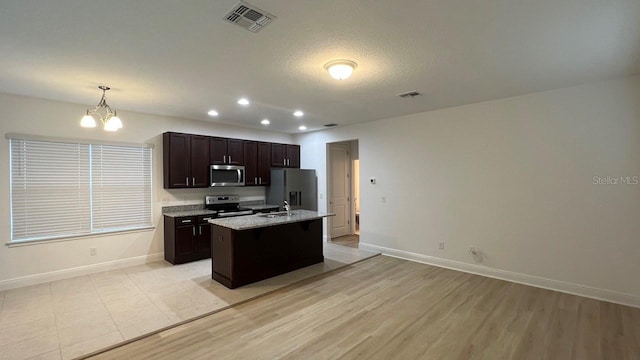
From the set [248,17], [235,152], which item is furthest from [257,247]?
[248,17]

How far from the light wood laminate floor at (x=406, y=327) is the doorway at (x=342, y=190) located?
122 inches

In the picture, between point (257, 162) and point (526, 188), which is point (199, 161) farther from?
point (526, 188)

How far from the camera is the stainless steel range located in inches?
226

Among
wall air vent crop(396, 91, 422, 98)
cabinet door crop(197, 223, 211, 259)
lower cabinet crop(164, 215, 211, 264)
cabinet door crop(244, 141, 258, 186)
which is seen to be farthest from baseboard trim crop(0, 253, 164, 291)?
wall air vent crop(396, 91, 422, 98)

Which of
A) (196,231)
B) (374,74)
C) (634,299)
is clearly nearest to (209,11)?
(374,74)

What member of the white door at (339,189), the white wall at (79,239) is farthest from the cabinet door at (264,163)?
the white door at (339,189)

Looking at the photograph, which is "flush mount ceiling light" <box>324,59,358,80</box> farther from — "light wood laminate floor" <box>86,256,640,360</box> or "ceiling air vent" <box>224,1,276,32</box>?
"light wood laminate floor" <box>86,256,640,360</box>

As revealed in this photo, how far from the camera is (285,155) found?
23.1 feet

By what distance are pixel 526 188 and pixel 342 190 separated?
4.07 meters

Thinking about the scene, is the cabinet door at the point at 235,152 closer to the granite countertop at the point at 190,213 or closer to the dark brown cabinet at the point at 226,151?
the dark brown cabinet at the point at 226,151

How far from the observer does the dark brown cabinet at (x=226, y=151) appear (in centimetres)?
572

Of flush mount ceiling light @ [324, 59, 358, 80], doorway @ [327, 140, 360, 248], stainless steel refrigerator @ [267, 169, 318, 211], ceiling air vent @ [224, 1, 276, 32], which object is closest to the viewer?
ceiling air vent @ [224, 1, 276, 32]
